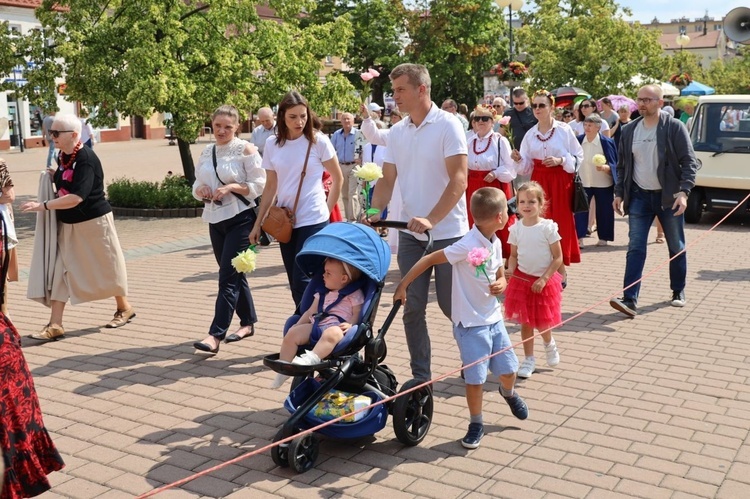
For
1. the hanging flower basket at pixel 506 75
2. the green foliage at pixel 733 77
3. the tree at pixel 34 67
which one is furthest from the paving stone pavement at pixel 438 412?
the green foliage at pixel 733 77

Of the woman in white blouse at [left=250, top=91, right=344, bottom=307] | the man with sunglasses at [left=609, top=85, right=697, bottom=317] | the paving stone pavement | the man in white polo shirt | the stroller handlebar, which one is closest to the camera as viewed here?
the paving stone pavement

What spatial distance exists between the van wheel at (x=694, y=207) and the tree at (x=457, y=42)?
31.6 m

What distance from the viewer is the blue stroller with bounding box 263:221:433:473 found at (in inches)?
185

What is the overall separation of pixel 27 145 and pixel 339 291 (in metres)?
42.3

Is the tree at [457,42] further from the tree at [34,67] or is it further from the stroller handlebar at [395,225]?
the stroller handlebar at [395,225]

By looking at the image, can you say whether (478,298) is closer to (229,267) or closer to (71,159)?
(229,267)

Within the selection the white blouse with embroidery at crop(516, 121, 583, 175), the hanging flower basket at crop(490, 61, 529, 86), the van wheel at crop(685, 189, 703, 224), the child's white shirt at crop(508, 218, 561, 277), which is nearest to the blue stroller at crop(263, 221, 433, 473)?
the child's white shirt at crop(508, 218, 561, 277)

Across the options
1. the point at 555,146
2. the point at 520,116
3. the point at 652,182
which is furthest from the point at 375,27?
the point at 652,182

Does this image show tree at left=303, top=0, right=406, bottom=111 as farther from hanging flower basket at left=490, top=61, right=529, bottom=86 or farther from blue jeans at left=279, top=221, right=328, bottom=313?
blue jeans at left=279, top=221, right=328, bottom=313

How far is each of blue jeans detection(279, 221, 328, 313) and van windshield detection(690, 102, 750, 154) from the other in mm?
10125

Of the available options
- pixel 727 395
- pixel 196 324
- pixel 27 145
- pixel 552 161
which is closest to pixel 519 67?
pixel 552 161

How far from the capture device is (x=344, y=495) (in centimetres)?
441

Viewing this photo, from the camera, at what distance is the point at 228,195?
7.18 meters

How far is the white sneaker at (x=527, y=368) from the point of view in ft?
20.8
